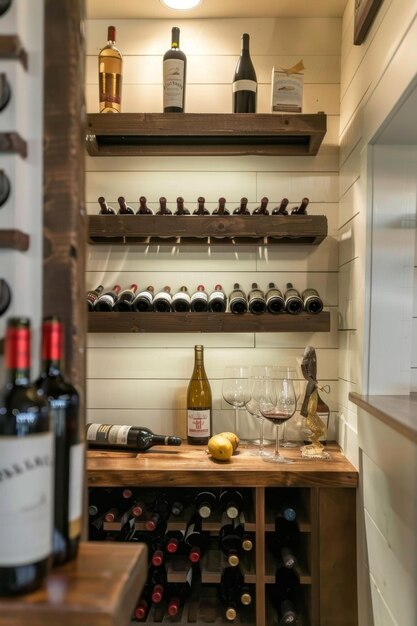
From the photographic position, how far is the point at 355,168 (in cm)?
195

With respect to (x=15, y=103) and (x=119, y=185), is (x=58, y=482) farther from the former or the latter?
(x=119, y=185)

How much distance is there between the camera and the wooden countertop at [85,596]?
25.1 inches

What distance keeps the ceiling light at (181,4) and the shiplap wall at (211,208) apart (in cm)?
9

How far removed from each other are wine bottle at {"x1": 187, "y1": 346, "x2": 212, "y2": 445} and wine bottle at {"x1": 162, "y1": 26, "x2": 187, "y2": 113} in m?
0.95

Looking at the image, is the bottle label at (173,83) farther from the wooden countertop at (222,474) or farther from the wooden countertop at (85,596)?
the wooden countertop at (85,596)

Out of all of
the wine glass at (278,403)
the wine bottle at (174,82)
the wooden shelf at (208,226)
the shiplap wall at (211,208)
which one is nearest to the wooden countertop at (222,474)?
the wine glass at (278,403)

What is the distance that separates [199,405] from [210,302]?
1.46ft

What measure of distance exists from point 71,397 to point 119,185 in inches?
64.4

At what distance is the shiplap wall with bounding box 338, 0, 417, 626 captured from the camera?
1.36 m

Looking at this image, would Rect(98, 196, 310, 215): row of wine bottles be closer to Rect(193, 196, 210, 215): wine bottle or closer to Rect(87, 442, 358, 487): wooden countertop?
Rect(193, 196, 210, 215): wine bottle

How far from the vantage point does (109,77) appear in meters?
2.10

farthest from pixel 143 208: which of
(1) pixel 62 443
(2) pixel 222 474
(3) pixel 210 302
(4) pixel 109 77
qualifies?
(1) pixel 62 443

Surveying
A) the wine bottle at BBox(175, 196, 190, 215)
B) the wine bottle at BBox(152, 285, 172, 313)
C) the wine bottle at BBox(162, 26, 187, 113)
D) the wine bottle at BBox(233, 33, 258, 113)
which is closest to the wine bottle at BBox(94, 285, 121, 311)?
the wine bottle at BBox(152, 285, 172, 313)

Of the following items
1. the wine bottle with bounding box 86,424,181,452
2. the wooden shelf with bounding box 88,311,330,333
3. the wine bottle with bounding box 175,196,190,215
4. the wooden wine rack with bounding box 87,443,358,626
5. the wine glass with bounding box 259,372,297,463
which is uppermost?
the wine bottle with bounding box 175,196,190,215
